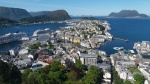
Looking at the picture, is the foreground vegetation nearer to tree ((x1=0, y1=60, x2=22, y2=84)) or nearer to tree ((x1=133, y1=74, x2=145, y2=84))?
tree ((x1=0, y1=60, x2=22, y2=84))

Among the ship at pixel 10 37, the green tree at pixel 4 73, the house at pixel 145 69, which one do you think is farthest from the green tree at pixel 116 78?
the ship at pixel 10 37

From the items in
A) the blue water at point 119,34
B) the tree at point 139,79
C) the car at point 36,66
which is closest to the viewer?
the tree at point 139,79

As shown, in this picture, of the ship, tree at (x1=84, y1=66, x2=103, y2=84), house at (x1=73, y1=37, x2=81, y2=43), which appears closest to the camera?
tree at (x1=84, y1=66, x2=103, y2=84)

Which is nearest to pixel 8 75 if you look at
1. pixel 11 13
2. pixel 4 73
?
pixel 4 73

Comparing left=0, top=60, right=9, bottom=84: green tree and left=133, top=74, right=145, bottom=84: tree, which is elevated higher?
left=0, top=60, right=9, bottom=84: green tree

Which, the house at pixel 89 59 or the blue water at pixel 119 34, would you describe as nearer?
the house at pixel 89 59

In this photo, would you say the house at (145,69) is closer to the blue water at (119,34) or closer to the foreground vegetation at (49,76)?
the foreground vegetation at (49,76)

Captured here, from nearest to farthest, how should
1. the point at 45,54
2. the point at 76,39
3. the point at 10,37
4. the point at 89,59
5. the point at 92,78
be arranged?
1. the point at 92,78
2. the point at 89,59
3. the point at 45,54
4. the point at 76,39
5. the point at 10,37

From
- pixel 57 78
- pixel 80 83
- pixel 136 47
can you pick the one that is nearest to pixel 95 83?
pixel 80 83

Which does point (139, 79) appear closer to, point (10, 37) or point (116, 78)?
point (116, 78)

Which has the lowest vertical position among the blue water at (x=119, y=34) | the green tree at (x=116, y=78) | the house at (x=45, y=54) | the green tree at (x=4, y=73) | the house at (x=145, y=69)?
the blue water at (x=119, y=34)

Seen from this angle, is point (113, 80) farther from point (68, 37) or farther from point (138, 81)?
point (68, 37)

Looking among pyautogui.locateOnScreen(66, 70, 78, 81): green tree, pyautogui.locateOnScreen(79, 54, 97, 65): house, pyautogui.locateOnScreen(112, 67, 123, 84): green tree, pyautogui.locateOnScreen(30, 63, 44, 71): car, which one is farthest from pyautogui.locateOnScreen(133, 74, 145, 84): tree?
pyautogui.locateOnScreen(30, 63, 44, 71): car
